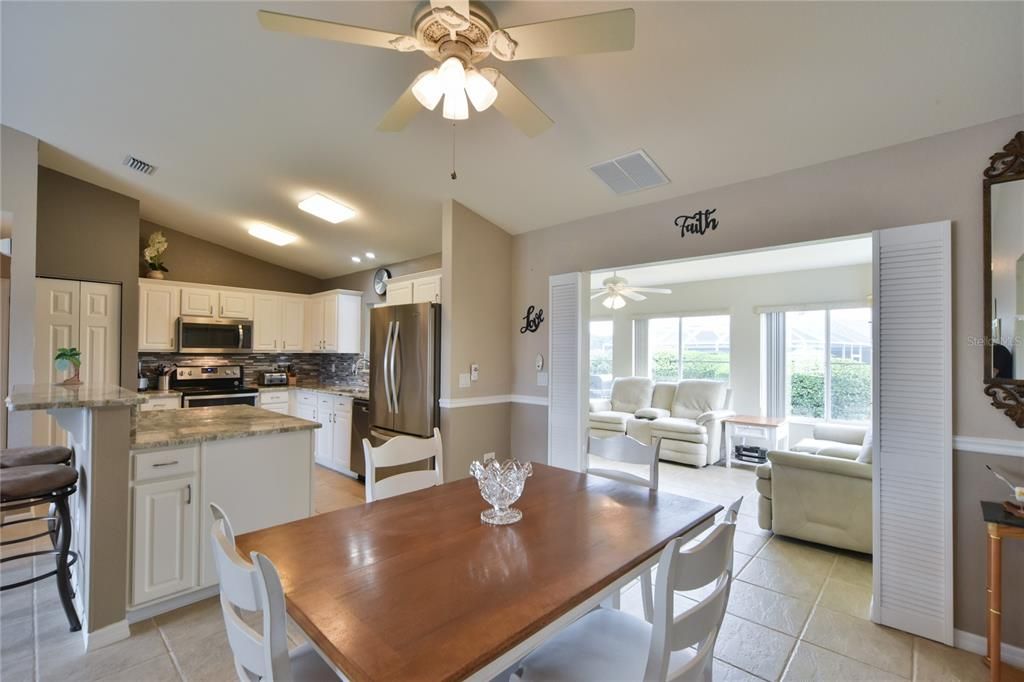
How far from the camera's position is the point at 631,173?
2998 mm

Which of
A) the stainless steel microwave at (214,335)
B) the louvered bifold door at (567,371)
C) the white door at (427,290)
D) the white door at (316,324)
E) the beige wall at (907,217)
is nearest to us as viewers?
the beige wall at (907,217)

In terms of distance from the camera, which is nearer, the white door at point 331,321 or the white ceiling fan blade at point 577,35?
the white ceiling fan blade at point 577,35

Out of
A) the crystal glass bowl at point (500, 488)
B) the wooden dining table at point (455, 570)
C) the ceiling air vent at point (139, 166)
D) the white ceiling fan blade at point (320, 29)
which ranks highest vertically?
the ceiling air vent at point (139, 166)

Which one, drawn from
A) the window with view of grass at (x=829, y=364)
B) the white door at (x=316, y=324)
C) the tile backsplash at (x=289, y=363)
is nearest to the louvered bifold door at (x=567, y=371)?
the tile backsplash at (x=289, y=363)

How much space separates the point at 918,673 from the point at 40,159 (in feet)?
22.9

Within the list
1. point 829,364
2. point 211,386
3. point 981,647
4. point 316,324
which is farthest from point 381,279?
point 829,364

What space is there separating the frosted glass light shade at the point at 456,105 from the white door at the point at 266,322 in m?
5.13

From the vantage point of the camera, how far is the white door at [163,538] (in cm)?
222

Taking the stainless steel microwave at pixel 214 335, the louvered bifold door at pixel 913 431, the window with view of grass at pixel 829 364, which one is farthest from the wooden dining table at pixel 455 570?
the window with view of grass at pixel 829 364

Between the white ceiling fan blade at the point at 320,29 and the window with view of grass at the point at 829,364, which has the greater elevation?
the white ceiling fan blade at the point at 320,29

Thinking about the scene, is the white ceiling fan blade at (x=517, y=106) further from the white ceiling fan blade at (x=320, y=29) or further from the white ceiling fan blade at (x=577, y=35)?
the white ceiling fan blade at (x=320, y=29)

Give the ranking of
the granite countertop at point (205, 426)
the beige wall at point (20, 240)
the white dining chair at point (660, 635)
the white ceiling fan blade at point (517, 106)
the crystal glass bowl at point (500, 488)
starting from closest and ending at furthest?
the white dining chair at point (660, 635), the crystal glass bowl at point (500, 488), the white ceiling fan blade at point (517, 106), the granite countertop at point (205, 426), the beige wall at point (20, 240)

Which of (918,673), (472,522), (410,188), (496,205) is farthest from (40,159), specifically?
(918,673)

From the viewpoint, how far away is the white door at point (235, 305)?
5.55m
